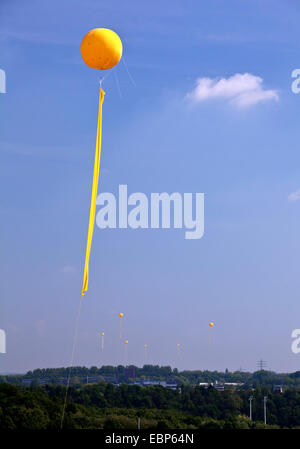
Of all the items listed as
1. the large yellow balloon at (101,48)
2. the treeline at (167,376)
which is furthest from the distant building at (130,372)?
the large yellow balloon at (101,48)

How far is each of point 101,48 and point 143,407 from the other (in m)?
68.8

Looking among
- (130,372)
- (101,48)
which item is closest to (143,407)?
(101,48)

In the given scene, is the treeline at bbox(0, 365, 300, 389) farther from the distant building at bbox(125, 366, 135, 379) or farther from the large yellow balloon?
the large yellow balloon

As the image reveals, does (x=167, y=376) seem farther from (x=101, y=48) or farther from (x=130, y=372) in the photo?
(x=101, y=48)

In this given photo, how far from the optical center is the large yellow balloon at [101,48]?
66.1 ft

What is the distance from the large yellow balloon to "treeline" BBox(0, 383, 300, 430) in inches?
1681

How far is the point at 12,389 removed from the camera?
216 ft

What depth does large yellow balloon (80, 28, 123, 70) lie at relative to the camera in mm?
20156

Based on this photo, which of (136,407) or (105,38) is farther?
(136,407)

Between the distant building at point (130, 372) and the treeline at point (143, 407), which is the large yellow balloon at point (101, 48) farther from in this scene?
the distant building at point (130, 372)

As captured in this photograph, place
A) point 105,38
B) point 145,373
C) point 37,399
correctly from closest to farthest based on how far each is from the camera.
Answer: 1. point 105,38
2. point 37,399
3. point 145,373
